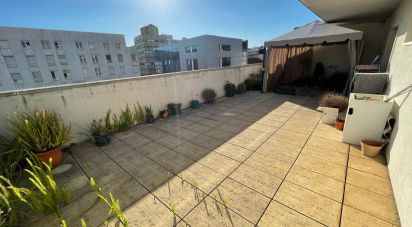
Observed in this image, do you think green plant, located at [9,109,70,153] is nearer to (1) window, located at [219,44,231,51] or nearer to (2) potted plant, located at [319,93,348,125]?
(2) potted plant, located at [319,93,348,125]

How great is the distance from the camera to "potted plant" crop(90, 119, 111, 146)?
11.5 ft

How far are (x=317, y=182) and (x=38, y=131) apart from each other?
4366mm

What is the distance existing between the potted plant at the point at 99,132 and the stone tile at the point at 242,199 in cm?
273

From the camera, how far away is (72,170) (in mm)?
2730

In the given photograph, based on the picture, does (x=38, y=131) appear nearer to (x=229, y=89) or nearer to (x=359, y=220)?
(x=359, y=220)

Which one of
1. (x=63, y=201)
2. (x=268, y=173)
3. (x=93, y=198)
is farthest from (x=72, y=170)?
(x=268, y=173)

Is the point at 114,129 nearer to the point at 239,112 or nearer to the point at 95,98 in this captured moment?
the point at 95,98

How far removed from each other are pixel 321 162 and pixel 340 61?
8.21 meters

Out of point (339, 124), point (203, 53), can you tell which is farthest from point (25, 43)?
point (339, 124)

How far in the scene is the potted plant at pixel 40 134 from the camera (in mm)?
2615

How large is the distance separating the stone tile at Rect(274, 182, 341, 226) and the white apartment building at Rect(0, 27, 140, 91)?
29.2 m

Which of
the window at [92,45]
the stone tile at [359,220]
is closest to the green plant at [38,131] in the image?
the stone tile at [359,220]

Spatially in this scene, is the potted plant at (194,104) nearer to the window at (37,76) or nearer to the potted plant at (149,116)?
the potted plant at (149,116)

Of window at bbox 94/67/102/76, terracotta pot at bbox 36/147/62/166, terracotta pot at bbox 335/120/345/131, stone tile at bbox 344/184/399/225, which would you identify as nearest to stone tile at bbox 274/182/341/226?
stone tile at bbox 344/184/399/225
